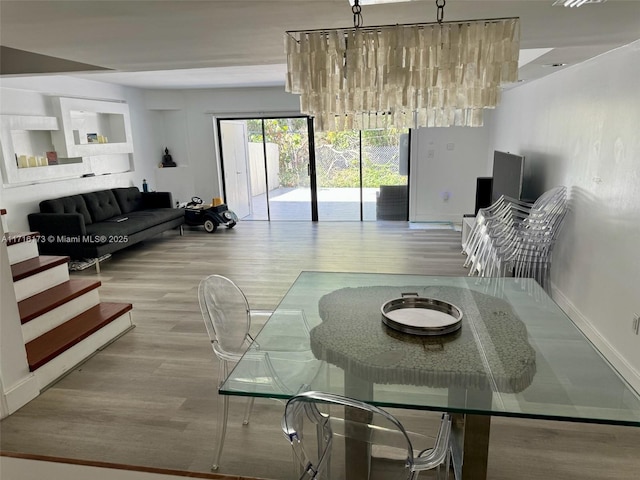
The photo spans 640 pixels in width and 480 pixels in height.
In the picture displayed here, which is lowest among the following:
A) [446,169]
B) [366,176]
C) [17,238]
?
[17,238]

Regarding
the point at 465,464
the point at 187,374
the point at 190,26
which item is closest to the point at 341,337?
the point at 465,464

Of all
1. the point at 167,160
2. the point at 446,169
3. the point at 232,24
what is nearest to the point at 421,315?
the point at 232,24

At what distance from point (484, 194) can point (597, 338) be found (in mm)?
3387

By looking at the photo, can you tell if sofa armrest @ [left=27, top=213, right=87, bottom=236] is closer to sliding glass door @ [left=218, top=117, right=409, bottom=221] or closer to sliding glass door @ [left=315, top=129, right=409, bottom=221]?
sliding glass door @ [left=218, top=117, right=409, bottom=221]

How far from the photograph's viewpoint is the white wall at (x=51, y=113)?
16.6 feet

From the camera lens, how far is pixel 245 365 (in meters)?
1.76

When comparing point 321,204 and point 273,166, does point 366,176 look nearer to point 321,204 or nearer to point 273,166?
point 321,204

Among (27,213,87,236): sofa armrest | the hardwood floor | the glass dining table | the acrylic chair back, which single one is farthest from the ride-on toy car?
the glass dining table

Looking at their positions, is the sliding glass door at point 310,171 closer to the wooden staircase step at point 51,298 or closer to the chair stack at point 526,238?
the chair stack at point 526,238

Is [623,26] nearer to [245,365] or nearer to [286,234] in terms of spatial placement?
[245,365]

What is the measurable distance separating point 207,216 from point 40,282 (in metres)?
4.06

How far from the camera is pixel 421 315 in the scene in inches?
81.7

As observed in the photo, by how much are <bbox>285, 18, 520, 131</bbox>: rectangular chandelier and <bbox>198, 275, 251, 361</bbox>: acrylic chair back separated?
43.3 inches

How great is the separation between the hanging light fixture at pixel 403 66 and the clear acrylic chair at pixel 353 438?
134 centimetres
